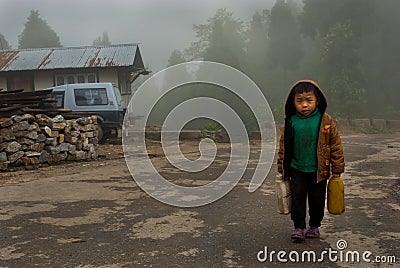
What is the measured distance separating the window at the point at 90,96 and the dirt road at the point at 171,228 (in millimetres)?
6467

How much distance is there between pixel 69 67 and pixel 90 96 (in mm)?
8402

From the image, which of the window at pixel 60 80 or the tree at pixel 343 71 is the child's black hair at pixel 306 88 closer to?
the window at pixel 60 80

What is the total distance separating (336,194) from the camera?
164 inches

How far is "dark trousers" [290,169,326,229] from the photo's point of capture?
14.0 feet

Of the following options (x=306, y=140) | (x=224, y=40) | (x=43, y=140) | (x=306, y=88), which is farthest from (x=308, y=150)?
(x=224, y=40)

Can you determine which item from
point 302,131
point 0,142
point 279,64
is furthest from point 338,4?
point 302,131

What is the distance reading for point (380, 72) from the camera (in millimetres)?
→ 32375

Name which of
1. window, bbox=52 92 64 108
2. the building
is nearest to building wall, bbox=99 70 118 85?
the building

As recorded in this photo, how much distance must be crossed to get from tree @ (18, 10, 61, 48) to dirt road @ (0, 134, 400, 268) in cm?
5902

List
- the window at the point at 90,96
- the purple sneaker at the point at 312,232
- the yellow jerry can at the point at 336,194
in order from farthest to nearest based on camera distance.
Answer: the window at the point at 90,96
the purple sneaker at the point at 312,232
the yellow jerry can at the point at 336,194

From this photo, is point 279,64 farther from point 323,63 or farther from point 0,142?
point 0,142

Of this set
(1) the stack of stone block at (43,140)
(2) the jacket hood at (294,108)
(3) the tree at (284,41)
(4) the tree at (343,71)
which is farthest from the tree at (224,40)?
(2) the jacket hood at (294,108)

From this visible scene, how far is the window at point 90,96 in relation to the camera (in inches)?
557

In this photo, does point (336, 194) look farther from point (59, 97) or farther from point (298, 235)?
point (59, 97)
